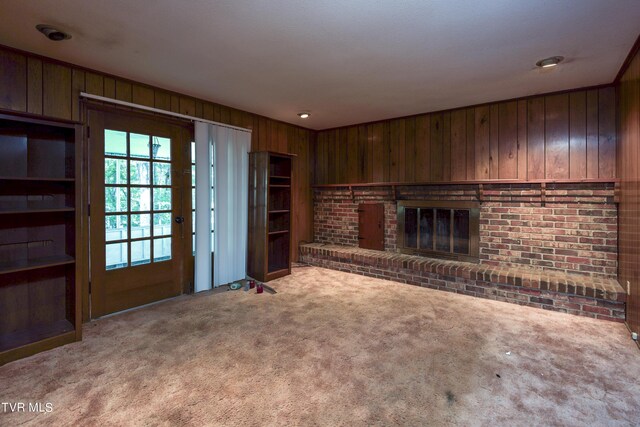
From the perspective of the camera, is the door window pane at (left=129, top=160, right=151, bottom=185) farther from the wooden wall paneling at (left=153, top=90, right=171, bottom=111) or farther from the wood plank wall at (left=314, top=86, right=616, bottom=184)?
the wood plank wall at (left=314, top=86, right=616, bottom=184)

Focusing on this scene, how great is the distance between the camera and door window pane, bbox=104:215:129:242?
3086 mm

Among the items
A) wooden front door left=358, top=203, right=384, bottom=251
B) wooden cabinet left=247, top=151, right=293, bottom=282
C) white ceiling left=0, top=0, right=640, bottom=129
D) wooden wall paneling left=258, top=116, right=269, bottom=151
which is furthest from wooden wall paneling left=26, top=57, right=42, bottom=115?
wooden front door left=358, top=203, right=384, bottom=251

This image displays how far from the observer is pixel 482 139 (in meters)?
4.01

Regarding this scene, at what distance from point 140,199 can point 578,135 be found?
15.7 feet

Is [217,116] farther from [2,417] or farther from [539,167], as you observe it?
[539,167]

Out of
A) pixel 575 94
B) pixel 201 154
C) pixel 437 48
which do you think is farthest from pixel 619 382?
pixel 201 154

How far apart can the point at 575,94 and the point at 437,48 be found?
205 centimetres

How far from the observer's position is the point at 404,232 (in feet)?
15.3

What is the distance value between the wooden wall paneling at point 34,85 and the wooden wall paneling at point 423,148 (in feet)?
13.9

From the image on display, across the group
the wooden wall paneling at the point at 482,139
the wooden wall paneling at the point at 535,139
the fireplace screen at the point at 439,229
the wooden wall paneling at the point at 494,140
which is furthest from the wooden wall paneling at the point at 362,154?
the wooden wall paneling at the point at 535,139

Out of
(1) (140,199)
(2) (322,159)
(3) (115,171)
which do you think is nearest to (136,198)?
(1) (140,199)

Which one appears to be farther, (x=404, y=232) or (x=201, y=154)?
(x=404, y=232)

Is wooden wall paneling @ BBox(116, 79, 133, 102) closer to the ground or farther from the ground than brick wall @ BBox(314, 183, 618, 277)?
farther from the ground

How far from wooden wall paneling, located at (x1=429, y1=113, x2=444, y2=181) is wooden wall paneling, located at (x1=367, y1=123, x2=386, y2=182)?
0.75 m
